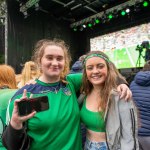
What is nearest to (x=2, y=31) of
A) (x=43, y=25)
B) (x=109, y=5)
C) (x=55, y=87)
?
(x=43, y=25)

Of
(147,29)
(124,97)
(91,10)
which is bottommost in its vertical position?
(124,97)

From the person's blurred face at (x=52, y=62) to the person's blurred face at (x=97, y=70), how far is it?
0.78ft

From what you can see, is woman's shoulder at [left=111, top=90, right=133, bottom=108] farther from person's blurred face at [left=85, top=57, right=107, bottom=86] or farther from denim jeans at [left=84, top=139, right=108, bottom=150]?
denim jeans at [left=84, top=139, right=108, bottom=150]

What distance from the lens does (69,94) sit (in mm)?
1491

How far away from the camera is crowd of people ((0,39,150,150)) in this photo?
133 cm

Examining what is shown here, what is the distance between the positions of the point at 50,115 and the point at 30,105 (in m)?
0.21

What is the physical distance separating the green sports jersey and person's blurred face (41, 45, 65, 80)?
71mm

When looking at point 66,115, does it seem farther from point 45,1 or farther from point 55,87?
point 45,1

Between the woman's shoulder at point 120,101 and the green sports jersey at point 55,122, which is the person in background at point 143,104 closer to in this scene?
the woman's shoulder at point 120,101

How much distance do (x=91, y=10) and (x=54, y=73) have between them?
6.62 meters

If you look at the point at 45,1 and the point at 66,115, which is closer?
the point at 66,115

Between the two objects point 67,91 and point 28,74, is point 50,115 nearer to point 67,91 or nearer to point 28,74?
point 67,91

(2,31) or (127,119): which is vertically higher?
(2,31)

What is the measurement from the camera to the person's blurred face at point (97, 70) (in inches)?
63.0
